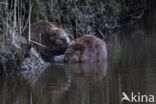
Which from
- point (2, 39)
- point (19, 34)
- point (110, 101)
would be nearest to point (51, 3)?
point (19, 34)

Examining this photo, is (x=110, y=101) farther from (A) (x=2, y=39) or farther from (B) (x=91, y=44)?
(B) (x=91, y=44)

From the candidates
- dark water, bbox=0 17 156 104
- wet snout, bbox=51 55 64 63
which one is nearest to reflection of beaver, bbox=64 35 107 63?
wet snout, bbox=51 55 64 63

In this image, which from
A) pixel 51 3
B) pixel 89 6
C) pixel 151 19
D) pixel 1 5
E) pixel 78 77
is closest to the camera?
pixel 78 77

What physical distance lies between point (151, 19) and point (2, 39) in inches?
532

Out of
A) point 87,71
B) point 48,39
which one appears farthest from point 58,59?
point 87,71

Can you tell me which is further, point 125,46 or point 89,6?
point 89,6

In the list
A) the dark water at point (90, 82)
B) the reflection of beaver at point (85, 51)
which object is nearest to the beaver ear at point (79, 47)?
the reflection of beaver at point (85, 51)

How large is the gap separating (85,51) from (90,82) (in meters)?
2.97

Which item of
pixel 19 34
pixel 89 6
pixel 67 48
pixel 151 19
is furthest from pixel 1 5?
pixel 151 19

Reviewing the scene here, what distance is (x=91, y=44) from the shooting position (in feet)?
48.1

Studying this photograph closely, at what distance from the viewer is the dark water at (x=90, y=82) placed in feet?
32.7

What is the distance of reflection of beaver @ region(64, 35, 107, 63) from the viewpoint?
1440cm

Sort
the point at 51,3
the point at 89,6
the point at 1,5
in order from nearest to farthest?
the point at 1,5 < the point at 51,3 < the point at 89,6

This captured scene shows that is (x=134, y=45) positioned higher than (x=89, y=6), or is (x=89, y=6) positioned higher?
(x=89, y=6)
